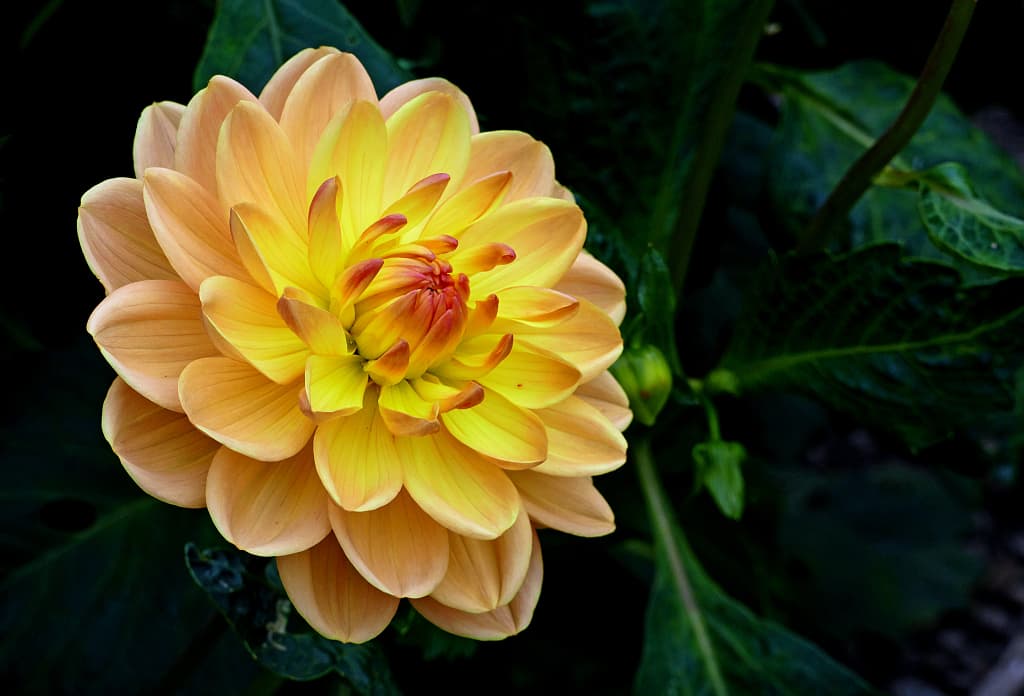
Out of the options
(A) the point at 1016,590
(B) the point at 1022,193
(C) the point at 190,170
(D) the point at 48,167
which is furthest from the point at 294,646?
(A) the point at 1016,590

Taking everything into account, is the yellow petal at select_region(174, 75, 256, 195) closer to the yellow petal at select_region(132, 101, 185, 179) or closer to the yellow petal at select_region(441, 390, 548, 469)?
the yellow petal at select_region(132, 101, 185, 179)

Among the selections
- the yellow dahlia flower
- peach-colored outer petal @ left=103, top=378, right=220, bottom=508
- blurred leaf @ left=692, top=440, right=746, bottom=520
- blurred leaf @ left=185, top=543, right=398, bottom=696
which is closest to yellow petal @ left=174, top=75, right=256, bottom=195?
the yellow dahlia flower

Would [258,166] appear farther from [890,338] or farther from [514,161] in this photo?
[890,338]

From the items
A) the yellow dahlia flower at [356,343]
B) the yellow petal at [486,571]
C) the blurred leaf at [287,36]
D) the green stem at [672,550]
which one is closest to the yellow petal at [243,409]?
the yellow dahlia flower at [356,343]

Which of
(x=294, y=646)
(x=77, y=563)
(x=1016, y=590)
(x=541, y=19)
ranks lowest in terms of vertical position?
(x=1016, y=590)

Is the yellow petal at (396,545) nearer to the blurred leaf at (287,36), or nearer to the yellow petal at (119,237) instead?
the yellow petal at (119,237)

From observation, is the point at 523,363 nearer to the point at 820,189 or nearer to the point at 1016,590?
the point at 820,189

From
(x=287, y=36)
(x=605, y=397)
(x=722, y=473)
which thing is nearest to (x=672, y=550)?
(x=722, y=473)
